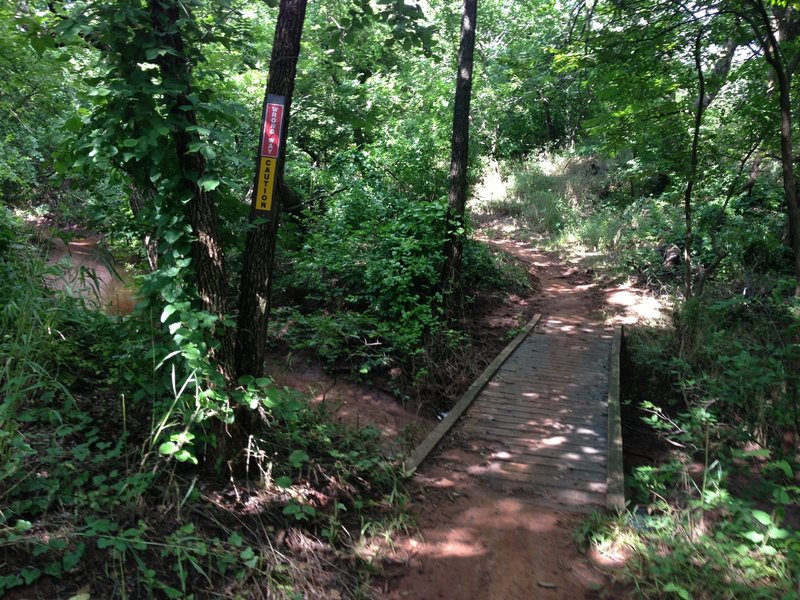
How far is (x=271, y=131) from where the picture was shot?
366 centimetres

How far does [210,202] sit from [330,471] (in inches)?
88.0

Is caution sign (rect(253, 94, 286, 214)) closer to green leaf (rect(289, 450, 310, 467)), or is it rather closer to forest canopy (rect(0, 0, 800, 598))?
forest canopy (rect(0, 0, 800, 598))

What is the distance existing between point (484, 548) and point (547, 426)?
7.83 feet

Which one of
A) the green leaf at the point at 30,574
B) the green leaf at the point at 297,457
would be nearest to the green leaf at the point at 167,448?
the green leaf at the point at 30,574

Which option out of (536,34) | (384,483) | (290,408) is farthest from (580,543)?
(536,34)

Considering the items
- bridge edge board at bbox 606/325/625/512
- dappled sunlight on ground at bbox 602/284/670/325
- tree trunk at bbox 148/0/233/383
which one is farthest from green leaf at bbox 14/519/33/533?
dappled sunlight on ground at bbox 602/284/670/325

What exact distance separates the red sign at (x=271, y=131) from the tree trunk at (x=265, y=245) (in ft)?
0.17

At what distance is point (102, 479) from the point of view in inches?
122

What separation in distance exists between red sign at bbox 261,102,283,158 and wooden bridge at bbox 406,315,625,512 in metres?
3.03

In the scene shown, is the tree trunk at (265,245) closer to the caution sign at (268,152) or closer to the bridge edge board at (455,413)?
the caution sign at (268,152)

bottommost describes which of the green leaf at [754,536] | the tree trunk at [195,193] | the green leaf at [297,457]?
the green leaf at [754,536]

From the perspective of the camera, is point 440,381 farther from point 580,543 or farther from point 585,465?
point 580,543

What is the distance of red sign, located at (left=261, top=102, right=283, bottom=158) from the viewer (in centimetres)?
366

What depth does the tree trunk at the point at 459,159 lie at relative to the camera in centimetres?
941
